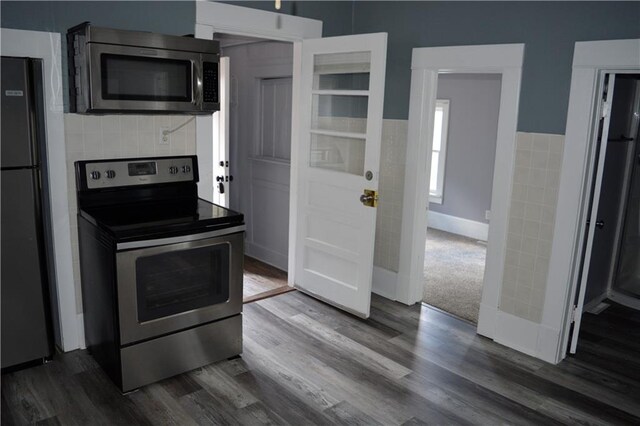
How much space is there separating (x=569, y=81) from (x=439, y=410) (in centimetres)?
192

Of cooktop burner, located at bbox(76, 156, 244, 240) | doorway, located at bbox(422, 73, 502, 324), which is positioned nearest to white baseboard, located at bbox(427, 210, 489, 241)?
doorway, located at bbox(422, 73, 502, 324)

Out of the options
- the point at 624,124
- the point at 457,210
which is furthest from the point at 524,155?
the point at 457,210

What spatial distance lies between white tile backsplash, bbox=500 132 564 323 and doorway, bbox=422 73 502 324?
191 cm

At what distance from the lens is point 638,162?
13.2 feet

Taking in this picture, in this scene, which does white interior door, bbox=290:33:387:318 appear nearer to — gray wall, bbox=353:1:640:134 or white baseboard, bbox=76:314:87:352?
gray wall, bbox=353:1:640:134

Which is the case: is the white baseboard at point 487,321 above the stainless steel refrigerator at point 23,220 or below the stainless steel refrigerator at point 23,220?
below

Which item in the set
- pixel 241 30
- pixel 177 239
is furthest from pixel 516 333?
pixel 241 30

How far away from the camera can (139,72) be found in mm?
2721

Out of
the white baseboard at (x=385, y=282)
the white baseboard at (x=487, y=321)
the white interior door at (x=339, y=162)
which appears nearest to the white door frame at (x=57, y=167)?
the white interior door at (x=339, y=162)

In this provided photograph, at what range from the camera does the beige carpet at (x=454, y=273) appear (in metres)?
4.03

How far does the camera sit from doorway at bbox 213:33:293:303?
174 inches

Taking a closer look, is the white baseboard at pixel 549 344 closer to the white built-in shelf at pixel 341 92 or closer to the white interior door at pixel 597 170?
the white interior door at pixel 597 170

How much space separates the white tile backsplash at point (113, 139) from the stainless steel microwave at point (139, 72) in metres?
0.16

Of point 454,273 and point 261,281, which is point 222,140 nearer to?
point 261,281
